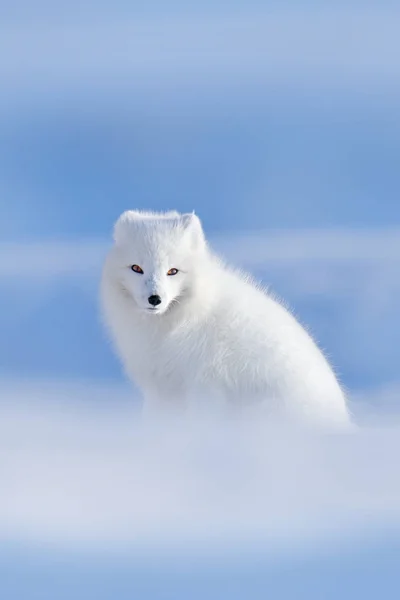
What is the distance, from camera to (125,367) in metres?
7.23

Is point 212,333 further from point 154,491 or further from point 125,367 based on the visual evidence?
point 154,491

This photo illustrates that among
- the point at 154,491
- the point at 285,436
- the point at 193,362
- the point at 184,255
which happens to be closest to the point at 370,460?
the point at 285,436

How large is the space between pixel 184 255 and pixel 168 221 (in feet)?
0.90

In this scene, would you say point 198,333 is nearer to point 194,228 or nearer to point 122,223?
point 194,228

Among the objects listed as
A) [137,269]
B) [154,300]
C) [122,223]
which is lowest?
[154,300]

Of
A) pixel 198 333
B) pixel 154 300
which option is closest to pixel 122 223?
pixel 154 300

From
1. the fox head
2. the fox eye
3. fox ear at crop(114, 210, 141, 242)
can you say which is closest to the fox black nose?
the fox head

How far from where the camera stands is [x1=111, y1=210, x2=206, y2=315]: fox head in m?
6.56

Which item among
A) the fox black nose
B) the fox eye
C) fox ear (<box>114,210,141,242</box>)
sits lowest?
the fox black nose

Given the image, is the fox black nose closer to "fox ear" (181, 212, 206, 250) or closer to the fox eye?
the fox eye

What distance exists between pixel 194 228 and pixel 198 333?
0.67 m

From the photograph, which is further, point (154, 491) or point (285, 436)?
point (285, 436)

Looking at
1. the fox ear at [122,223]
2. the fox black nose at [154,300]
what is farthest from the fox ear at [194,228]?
the fox black nose at [154,300]

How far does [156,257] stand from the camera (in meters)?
6.66
